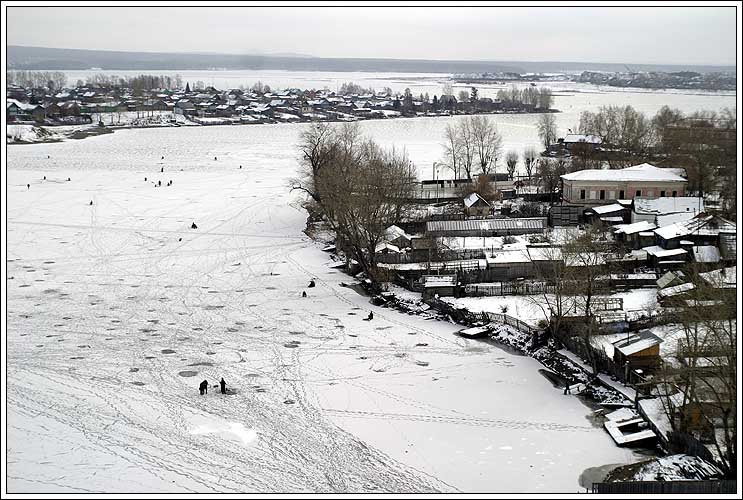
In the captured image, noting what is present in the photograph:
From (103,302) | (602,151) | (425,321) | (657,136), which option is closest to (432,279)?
(425,321)

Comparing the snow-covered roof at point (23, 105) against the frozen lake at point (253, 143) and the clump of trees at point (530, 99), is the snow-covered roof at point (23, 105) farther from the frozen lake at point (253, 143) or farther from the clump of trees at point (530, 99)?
the clump of trees at point (530, 99)

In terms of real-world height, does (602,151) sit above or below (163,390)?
above

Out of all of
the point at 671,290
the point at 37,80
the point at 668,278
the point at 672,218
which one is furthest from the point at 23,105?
the point at 671,290

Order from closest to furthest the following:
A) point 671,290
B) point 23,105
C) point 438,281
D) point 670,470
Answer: point 670,470 < point 671,290 < point 438,281 < point 23,105

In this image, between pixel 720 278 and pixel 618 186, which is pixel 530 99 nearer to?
pixel 618 186

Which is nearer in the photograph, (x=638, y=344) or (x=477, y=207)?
(x=638, y=344)

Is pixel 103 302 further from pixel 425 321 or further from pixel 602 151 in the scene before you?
pixel 602 151

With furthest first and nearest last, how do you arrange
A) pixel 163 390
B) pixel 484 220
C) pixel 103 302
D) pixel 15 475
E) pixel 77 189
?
1. pixel 77 189
2. pixel 484 220
3. pixel 103 302
4. pixel 163 390
5. pixel 15 475
